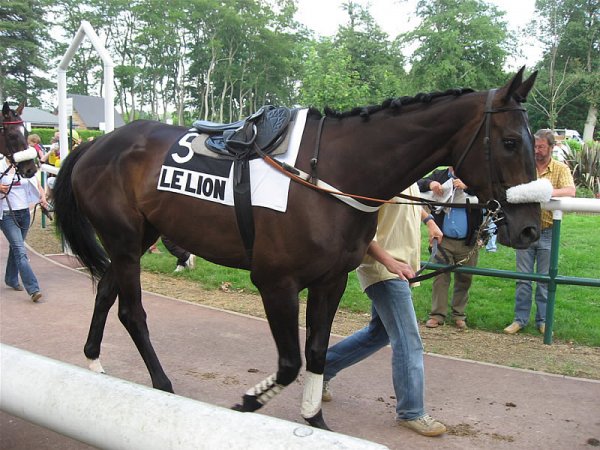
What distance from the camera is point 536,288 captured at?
5371mm

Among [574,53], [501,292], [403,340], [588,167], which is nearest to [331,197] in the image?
[403,340]

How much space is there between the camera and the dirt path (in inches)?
175

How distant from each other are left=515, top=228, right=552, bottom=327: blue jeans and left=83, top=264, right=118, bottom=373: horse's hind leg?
373 cm

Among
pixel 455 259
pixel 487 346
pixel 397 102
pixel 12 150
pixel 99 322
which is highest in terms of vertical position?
pixel 397 102

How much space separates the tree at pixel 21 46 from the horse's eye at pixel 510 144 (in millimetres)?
59478

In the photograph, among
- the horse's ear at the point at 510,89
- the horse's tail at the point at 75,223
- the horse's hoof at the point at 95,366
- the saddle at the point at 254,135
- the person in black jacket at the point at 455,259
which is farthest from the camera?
the person in black jacket at the point at 455,259

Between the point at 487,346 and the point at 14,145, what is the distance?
5533 mm

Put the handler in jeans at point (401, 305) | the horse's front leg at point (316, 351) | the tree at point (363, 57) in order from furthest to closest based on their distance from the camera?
the tree at point (363, 57) < the handler in jeans at point (401, 305) < the horse's front leg at point (316, 351)

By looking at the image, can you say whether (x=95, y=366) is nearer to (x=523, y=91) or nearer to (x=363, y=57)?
(x=523, y=91)

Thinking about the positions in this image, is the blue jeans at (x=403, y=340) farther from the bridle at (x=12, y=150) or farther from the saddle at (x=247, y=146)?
the bridle at (x=12, y=150)

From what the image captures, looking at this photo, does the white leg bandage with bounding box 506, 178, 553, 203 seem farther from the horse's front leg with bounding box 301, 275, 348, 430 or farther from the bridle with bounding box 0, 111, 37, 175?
the bridle with bounding box 0, 111, 37, 175

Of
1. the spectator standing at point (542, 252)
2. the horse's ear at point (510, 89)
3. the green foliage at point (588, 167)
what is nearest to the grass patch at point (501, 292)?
the spectator standing at point (542, 252)

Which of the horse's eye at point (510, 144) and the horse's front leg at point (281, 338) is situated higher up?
the horse's eye at point (510, 144)

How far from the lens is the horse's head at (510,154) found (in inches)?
101
